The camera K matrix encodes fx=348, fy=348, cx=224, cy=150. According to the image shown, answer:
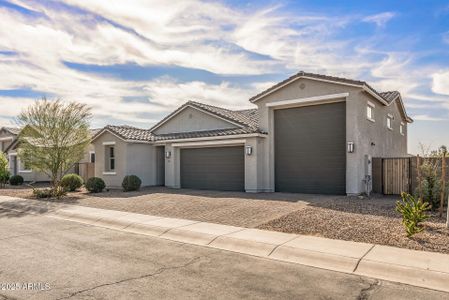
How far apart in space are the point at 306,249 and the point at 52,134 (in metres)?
16.4

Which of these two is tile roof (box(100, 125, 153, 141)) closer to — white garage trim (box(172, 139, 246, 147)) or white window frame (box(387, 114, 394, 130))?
white garage trim (box(172, 139, 246, 147))

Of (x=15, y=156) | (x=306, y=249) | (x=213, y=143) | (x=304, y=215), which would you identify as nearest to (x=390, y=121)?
(x=213, y=143)

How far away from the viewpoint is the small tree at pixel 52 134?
19.0m

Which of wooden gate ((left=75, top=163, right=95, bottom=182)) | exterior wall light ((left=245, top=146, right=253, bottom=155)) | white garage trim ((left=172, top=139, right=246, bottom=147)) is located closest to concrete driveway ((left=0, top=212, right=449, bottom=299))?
exterior wall light ((left=245, top=146, right=253, bottom=155))

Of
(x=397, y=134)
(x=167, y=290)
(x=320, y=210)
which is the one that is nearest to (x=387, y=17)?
(x=320, y=210)

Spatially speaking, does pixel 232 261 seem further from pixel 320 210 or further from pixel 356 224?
pixel 320 210

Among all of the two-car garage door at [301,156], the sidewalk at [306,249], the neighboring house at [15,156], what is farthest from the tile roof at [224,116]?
the neighboring house at [15,156]

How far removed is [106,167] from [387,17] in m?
18.6

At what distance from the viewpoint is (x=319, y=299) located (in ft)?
17.0

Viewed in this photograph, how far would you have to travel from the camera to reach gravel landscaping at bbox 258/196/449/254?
26.5ft

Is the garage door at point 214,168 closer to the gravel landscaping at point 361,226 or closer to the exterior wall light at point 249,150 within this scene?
the exterior wall light at point 249,150

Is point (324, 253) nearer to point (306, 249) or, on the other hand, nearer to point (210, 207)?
point (306, 249)

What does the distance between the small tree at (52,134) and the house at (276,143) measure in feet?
9.43

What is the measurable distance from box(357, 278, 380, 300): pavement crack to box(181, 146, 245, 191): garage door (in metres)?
13.6
